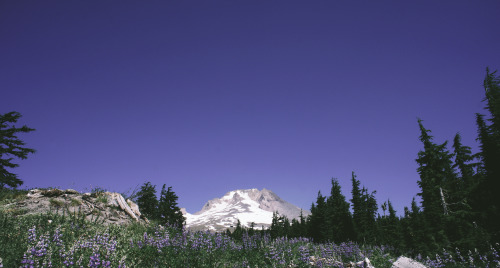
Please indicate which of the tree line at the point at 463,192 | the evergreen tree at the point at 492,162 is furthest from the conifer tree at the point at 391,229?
the evergreen tree at the point at 492,162

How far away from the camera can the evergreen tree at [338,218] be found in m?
57.1

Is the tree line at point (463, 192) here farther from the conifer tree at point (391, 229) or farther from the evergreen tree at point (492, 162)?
the conifer tree at point (391, 229)

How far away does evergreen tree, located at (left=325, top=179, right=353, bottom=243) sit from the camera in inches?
Result: 2248

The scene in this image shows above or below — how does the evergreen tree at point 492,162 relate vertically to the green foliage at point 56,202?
above

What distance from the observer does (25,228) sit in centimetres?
870

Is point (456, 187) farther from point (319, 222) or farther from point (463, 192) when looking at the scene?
point (319, 222)

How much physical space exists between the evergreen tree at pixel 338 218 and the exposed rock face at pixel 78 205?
5316 cm

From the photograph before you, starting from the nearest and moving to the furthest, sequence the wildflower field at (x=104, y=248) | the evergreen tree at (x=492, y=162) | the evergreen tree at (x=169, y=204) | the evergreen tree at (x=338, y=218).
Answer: the wildflower field at (x=104, y=248)
the evergreen tree at (x=492, y=162)
the evergreen tree at (x=169, y=204)
the evergreen tree at (x=338, y=218)

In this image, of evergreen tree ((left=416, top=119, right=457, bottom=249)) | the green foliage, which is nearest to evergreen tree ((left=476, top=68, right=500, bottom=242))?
evergreen tree ((left=416, top=119, right=457, bottom=249))

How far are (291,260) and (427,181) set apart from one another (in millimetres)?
20619

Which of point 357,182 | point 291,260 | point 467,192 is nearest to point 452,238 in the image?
point 467,192

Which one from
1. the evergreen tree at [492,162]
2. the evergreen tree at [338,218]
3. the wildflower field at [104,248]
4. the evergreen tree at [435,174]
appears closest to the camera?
the wildflower field at [104,248]

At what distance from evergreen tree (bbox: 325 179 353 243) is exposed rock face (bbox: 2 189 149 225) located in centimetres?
5316

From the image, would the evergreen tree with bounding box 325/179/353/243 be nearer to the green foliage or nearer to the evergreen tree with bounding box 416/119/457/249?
the evergreen tree with bounding box 416/119/457/249
